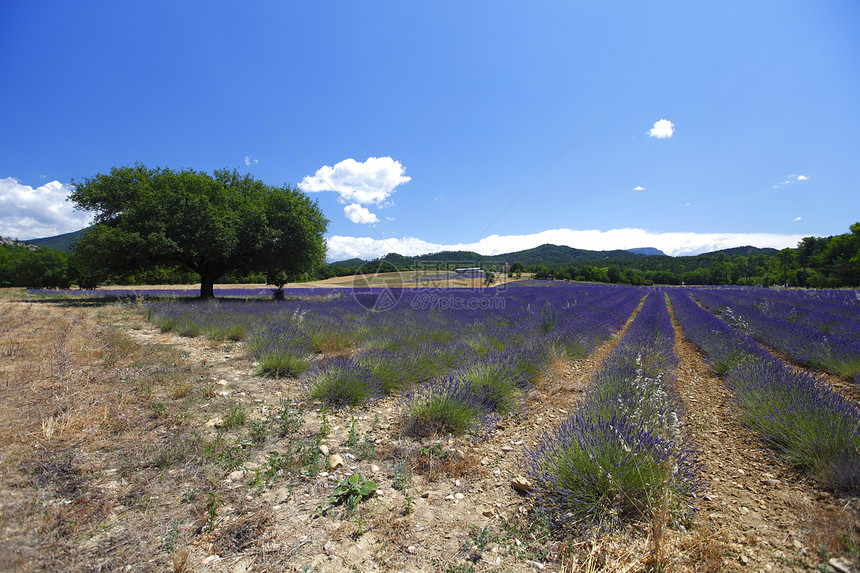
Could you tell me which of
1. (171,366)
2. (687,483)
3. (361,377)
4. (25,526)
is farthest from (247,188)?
(687,483)

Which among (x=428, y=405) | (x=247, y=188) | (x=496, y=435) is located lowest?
(x=496, y=435)

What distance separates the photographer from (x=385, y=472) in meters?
Answer: 2.62

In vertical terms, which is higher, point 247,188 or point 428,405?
point 247,188

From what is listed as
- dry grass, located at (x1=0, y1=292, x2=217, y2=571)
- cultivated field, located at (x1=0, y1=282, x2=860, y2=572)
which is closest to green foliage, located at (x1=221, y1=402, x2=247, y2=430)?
cultivated field, located at (x1=0, y1=282, x2=860, y2=572)

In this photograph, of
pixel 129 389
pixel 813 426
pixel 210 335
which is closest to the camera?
pixel 813 426

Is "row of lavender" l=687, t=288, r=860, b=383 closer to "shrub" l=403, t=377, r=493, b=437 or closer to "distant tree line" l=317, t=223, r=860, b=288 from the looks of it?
"shrub" l=403, t=377, r=493, b=437

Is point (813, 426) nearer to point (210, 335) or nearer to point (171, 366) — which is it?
point (171, 366)

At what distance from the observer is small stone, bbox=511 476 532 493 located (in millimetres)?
2352

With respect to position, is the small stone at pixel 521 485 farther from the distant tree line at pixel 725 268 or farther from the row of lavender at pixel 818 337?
the distant tree line at pixel 725 268

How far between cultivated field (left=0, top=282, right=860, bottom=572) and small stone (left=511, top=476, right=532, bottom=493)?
0.01 m

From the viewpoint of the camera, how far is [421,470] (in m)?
2.65

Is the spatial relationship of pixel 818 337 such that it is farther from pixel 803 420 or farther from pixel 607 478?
pixel 607 478

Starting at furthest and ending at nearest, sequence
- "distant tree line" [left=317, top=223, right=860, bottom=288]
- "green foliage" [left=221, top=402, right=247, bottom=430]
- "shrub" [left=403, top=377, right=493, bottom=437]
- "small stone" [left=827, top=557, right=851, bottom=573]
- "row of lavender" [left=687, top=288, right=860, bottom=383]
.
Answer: "distant tree line" [left=317, top=223, right=860, bottom=288]
"row of lavender" [left=687, top=288, right=860, bottom=383]
"shrub" [left=403, top=377, right=493, bottom=437]
"green foliage" [left=221, top=402, right=247, bottom=430]
"small stone" [left=827, top=557, right=851, bottom=573]

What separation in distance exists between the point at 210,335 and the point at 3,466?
584 centimetres
